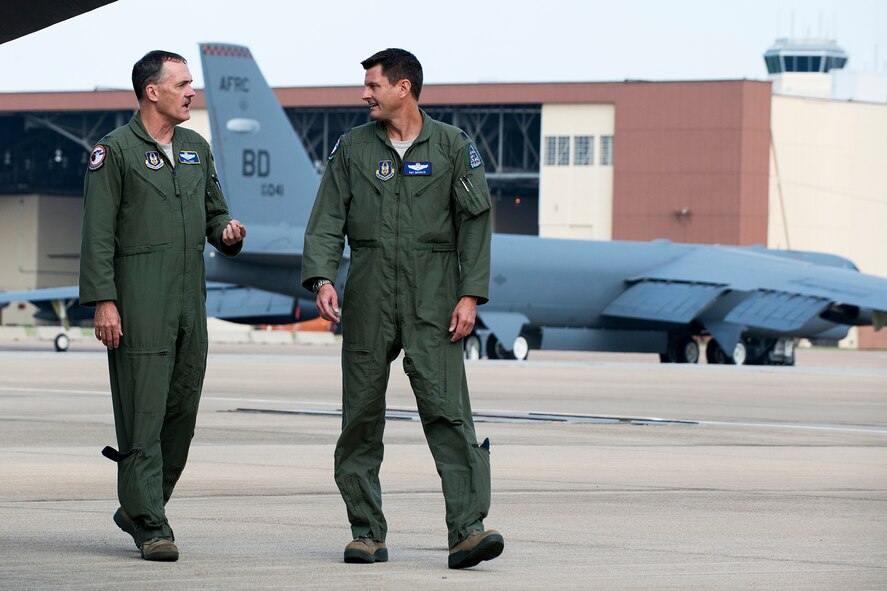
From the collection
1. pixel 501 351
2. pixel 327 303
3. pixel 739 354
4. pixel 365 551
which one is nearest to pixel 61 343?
pixel 501 351

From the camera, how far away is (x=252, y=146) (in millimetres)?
41906

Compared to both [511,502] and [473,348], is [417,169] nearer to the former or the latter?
[511,502]

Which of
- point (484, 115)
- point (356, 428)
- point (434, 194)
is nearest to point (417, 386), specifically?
point (356, 428)

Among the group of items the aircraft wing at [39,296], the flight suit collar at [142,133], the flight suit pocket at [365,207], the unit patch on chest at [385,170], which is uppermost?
the flight suit collar at [142,133]

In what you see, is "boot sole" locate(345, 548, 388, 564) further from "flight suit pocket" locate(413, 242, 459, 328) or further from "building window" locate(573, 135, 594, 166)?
"building window" locate(573, 135, 594, 166)

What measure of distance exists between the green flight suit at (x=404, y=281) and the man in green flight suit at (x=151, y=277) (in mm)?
643

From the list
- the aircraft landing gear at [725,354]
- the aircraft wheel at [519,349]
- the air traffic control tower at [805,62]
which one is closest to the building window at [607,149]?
the aircraft landing gear at [725,354]

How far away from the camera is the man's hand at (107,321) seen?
7.22 m

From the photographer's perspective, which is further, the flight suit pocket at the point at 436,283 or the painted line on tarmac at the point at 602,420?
the painted line on tarmac at the point at 602,420

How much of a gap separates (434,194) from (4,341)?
5674 cm

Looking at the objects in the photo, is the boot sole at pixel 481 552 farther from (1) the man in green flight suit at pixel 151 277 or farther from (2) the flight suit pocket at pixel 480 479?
(1) the man in green flight suit at pixel 151 277

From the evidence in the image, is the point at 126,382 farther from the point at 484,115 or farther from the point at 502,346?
the point at 484,115

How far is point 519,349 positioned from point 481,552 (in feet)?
124

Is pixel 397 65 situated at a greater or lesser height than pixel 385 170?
greater
